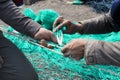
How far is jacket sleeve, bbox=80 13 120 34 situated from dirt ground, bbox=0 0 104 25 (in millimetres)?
1326

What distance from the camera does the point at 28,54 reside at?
7.80 ft

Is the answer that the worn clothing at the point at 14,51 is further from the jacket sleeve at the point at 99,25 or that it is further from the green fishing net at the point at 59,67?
the jacket sleeve at the point at 99,25

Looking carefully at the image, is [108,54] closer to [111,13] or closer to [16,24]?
[111,13]

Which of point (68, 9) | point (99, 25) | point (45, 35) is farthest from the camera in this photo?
point (68, 9)

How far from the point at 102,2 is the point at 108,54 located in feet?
7.04

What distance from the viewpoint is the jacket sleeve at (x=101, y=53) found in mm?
1494

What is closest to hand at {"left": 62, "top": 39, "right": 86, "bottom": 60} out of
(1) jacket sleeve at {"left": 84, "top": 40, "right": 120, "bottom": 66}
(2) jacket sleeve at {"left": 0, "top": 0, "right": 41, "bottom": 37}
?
(1) jacket sleeve at {"left": 84, "top": 40, "right": 120, "bottom": 66}

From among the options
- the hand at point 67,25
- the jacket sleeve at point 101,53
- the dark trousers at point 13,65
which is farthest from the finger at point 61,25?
the jacket sleeve at point 101,53

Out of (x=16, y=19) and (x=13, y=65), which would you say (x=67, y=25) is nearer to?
(x=16, y=19)

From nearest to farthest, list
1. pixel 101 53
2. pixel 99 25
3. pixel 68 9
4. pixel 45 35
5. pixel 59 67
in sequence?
pixel 101 53, pixel 45 35, pixel 99 25, pixel 59 67, pixel 68 9

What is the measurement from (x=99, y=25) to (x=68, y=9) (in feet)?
5.66

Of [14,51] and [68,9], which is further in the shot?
[68,9]

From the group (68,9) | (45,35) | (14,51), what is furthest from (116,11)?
(68,9)

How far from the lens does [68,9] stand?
368cm
